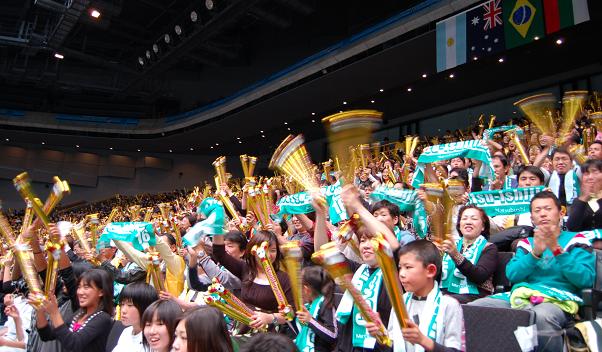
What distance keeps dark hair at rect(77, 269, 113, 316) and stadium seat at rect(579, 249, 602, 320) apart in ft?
7.60

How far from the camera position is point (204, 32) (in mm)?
14719

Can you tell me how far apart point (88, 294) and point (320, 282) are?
1.23 meters

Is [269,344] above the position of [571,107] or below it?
below

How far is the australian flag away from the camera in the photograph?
29.0 ft

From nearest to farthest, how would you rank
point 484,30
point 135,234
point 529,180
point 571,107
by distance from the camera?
1. point 529,180
2. point 135,234
3. point 571,107
4. point 484,30

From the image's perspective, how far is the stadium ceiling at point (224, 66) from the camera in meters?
12.2

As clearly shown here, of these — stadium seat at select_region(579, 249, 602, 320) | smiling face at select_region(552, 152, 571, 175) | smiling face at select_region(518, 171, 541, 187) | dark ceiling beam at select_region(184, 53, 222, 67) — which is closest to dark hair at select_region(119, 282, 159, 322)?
stadium seat at select_region(579, 249, 602, 320)

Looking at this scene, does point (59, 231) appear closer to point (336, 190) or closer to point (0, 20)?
point (336, 190)

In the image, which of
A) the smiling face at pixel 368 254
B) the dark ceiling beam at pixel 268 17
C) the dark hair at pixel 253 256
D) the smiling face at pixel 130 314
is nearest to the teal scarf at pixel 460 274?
the smiling face at pixel 368 254

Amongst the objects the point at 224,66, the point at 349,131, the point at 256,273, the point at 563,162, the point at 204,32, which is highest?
the point at 224,66

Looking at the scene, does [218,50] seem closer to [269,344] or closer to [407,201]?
[407,201]

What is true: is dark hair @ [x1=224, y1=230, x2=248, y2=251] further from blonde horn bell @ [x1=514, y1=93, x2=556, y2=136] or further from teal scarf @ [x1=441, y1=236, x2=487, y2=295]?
blonde horn bell @ [x1=514, y1=93, x2=556, y2=136]

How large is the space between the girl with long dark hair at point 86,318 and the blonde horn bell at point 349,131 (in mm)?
1443

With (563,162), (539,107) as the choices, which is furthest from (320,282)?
(539,107)
